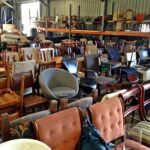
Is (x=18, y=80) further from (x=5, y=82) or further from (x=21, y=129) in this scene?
(x=21, y=129)

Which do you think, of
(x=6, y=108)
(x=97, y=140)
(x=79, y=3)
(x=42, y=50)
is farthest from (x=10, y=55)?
(x=79, y=3)

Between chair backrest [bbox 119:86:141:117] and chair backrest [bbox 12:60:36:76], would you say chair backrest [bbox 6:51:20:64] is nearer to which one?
chair backrest [bbox 12:60:36:76]

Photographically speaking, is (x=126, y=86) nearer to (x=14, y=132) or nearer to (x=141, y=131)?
(x=141, y=131)

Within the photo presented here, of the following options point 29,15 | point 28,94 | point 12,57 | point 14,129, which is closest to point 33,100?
point 28,94

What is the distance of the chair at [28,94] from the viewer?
9.80 feet

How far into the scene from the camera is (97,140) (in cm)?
165

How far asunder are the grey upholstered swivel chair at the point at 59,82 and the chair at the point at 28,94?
0.18m

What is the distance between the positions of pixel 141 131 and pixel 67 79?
1.68m

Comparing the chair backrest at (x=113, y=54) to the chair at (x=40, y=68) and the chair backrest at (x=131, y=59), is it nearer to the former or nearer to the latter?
the chair backrest at (x=131, y=59)

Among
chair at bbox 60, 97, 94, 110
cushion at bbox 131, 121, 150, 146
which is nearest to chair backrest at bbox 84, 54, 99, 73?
cushion at bbox 131, 121, 150, 146

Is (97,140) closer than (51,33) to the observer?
Yes

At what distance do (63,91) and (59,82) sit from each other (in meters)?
0.29

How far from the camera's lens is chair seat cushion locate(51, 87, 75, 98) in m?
3.30

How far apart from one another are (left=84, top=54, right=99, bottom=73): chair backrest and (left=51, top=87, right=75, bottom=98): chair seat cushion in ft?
3.26
